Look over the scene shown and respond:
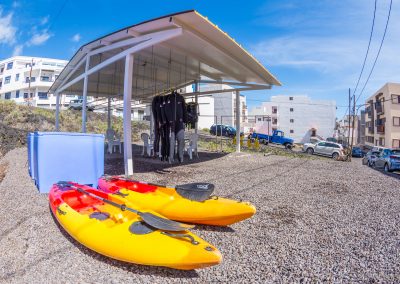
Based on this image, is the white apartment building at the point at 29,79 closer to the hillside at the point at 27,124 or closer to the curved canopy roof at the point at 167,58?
the hillside at the point at 27,124

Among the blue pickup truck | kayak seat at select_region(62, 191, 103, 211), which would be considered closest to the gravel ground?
kayak seat at select_region(62, 191, 103, 211)

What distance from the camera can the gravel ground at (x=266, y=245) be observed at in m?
2.59

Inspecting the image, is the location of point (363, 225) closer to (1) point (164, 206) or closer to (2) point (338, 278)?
(2) point (338, 278)

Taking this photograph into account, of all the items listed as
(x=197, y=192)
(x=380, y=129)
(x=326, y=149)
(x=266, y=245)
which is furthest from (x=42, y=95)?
(x=380, y=129)

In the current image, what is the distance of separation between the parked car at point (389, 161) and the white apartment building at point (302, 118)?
29.7 m

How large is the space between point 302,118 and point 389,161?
3561 cm

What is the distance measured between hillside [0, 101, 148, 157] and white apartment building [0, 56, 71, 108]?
23620 millimetres

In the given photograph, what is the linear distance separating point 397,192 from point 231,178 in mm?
3746

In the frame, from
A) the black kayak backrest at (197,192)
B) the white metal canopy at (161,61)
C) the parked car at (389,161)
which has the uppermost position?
the white metal canopy at (161,61)

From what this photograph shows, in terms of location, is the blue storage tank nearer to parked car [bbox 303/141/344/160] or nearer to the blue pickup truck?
parked car [bbox 303/141/344/160]

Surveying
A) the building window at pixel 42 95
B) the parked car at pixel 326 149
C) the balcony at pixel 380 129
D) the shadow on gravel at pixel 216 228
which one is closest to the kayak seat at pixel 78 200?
the shadow on gravel at pixel 216 228

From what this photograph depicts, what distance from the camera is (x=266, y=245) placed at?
3.21 meters

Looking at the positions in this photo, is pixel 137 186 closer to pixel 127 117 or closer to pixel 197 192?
pixel 197 192

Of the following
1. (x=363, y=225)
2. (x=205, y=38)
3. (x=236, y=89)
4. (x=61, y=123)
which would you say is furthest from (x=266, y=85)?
(x=61, y=123)
